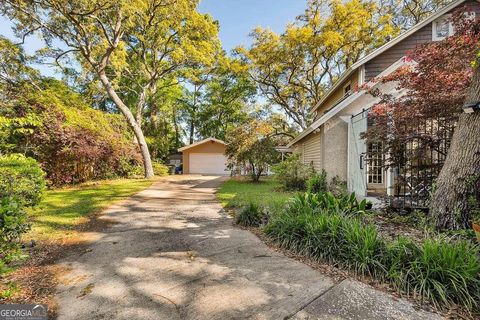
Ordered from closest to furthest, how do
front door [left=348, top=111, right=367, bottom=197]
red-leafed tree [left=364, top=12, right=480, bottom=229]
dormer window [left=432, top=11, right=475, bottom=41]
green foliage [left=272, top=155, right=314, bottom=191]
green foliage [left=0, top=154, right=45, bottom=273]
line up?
green foliage [left=0, top=154, right=45, bottom=273], red-leafed tree [left=364, top=12, right=480, bottom=229], front door [left=348, top=111, right=367, bottom=197], dormer window [left=432, top=11, right=475, bottom=41], green foliage [left=272, top=155, right=314, bottom=191]

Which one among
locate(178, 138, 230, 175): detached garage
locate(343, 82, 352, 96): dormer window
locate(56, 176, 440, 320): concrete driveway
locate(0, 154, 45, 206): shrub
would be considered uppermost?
locate(343, 82, 352, 96): dormer window

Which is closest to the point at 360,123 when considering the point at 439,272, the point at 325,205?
the point at 325,205

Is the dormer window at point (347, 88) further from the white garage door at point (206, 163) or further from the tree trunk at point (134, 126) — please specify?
the white garage door at point (206, 163)

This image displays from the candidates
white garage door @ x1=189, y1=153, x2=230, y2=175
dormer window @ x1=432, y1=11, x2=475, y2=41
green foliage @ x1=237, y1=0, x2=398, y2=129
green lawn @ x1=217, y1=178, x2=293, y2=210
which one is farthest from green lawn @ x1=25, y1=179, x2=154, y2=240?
green foliage @ x1=237, y1=0, x2=398, y2=129

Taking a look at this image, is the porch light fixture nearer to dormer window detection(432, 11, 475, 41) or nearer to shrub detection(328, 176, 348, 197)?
shrub detection(328, 176, 348, 197)

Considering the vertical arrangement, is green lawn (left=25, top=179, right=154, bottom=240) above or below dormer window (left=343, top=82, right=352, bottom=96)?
below

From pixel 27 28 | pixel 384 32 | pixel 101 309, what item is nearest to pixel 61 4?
pixel 27 28

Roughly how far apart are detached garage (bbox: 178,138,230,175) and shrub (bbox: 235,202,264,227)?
1875 cm

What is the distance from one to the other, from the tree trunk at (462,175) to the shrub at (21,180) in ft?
25.3

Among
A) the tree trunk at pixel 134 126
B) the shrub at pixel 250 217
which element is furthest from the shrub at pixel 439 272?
the tree trunk at pixel 134 126

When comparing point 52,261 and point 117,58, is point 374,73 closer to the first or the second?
point 52,261

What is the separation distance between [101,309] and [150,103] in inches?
1087

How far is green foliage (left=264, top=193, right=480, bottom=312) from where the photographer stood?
2543 mm

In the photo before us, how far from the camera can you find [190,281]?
3018 mm
